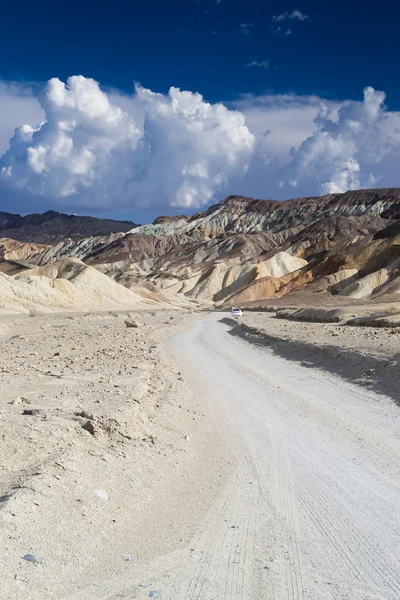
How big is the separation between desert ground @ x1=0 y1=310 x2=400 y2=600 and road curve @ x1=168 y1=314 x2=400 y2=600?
21mm

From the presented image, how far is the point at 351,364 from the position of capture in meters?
16.8

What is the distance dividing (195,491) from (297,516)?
151 cm

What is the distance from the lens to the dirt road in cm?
461

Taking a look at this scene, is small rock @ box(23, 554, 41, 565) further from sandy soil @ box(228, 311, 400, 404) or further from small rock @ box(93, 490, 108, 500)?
sandy soil @ box(228, 311, 400, 404)

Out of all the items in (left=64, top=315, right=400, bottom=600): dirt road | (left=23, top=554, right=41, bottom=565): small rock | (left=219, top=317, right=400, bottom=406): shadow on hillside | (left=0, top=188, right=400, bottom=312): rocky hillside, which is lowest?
(left=23, top=554, right=41, bottom=565): small rock

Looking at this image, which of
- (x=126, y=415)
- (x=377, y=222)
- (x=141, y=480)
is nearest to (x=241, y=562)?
(x=141, y=480)

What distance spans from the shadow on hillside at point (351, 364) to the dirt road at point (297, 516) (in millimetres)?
1337

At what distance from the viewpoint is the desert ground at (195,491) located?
4.71 meters

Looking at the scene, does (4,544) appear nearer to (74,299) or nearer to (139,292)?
(74,299)

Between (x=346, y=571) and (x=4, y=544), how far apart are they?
3.13m

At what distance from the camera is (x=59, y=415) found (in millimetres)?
9148

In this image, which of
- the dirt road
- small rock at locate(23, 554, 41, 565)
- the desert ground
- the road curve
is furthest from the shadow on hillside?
small rock at locate(23, 554, 41, 565)

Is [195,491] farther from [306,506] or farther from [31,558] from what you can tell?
[31,558]

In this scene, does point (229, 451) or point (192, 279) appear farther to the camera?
point (192, 279)
